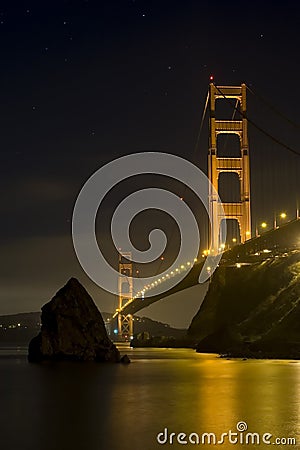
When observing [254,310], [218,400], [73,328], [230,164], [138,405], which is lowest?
[138,405]

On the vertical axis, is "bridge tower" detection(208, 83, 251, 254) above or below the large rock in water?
above

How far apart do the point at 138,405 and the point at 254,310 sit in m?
45.7

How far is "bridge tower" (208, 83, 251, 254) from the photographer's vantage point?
76.8 m

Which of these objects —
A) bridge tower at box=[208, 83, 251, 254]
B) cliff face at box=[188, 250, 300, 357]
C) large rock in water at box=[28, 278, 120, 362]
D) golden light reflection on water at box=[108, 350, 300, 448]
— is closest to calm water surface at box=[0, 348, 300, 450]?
golden light reflection on water at box=[108, 350, 300, 448]

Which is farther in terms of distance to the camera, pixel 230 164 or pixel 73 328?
pixel 230 164

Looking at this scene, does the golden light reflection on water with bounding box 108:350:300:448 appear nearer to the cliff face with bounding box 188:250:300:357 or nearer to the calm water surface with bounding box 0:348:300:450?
the calm water surface with bounding box 0:348:300:450

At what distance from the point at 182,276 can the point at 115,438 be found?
6197 cm

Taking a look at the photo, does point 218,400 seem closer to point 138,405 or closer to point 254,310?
point 138,405

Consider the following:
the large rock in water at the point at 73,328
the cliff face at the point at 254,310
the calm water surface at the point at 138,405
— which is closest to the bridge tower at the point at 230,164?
the cliff face at the point at 254,310

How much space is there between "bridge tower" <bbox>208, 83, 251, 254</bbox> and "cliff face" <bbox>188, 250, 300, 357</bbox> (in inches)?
163

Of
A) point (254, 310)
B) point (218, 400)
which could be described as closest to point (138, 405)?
point (218, 400)

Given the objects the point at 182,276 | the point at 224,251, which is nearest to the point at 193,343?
the point at 182,276

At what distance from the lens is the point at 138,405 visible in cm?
2769

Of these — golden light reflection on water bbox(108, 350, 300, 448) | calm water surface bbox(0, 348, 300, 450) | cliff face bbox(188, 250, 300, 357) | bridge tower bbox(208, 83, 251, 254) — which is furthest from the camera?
bridge tower bbox(208, 83, 251, 254)
